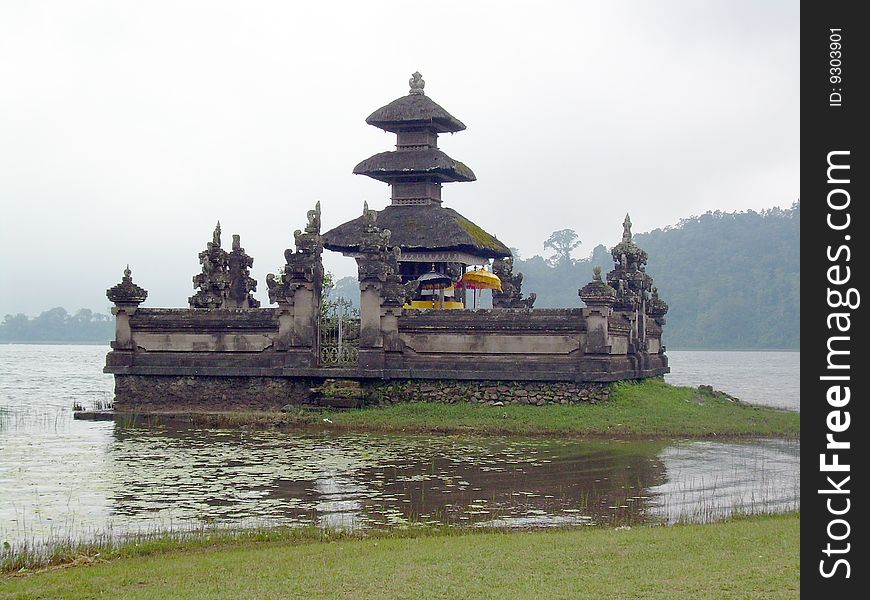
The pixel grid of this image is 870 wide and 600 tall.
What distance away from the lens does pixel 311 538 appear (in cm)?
1437

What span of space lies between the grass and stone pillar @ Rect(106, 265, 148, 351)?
1843cm

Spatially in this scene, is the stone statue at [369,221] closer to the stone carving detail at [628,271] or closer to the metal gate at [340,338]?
the metal gate at [340,338]

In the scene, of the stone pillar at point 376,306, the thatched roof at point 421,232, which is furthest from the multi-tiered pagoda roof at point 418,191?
the stone pillar at point 376,306

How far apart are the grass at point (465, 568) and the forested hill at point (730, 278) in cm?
9819

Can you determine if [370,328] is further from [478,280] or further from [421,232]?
[478,280]

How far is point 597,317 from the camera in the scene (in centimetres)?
2859

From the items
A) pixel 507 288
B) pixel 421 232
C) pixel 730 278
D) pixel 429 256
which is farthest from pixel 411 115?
pixel 730 278

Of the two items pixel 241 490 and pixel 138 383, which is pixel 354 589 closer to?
pixel 241 490

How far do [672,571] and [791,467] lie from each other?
10.6 m

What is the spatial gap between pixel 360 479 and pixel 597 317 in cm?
1063

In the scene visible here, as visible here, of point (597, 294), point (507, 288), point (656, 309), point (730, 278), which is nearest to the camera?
point (597, 294)

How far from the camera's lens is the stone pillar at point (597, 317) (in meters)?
28.5

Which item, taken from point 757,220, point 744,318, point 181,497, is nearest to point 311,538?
point 181,497
